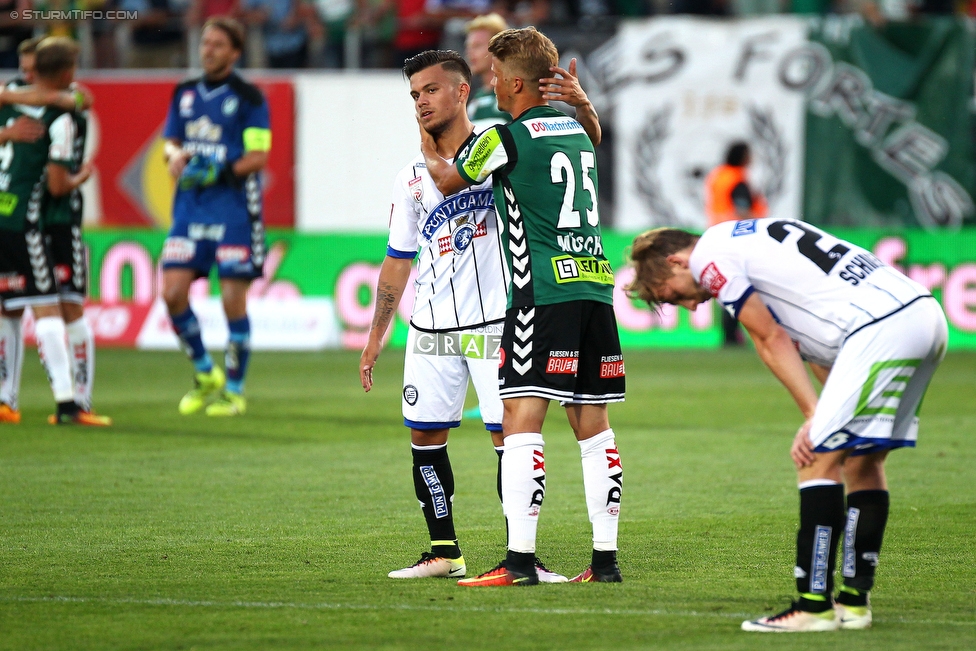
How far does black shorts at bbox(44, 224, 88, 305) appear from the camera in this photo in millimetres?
10912

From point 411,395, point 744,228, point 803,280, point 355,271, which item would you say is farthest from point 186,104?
point 803,280

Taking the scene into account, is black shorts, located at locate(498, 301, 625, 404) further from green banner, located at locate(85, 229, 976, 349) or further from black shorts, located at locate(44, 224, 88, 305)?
green banner, located at locate(85, 229, 976, 349)

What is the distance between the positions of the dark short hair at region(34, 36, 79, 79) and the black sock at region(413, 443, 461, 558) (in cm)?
584

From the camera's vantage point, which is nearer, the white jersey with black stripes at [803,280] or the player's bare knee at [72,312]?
the white jersey with black stripes at [803,280]

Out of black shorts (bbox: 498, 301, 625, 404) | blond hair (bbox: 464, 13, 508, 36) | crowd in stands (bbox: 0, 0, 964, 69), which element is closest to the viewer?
black shorts (bbox: 498, 301, 625, 404)

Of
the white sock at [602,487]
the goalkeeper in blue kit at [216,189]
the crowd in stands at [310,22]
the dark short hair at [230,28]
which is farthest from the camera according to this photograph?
the crowd in stands at [310,22]

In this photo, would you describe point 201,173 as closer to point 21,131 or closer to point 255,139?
point 255,139

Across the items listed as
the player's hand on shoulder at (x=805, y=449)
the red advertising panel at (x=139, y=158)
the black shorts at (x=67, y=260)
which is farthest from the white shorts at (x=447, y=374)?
the red advertising panel at (x=139, y=158)

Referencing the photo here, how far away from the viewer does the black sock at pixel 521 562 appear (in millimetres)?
5410

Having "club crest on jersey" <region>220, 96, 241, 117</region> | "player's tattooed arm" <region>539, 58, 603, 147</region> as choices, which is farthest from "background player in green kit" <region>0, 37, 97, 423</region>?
"player's tattooed arm" <region>539, 58, 603, 147</region>

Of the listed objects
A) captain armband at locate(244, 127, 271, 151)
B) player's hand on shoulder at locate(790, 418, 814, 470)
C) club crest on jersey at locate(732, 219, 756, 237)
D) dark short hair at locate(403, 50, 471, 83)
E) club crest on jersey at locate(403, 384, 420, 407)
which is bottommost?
club crest on jersey at locate(403, 384, 420, 407)

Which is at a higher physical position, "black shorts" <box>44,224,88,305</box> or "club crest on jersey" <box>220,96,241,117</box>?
"club crest on jersey" <box>220,96,241,117</box>

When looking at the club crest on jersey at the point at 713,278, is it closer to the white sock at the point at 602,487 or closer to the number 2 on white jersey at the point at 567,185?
the number 2 on white jersey at the point at 567,185

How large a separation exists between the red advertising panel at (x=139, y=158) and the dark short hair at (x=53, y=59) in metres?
9.78
